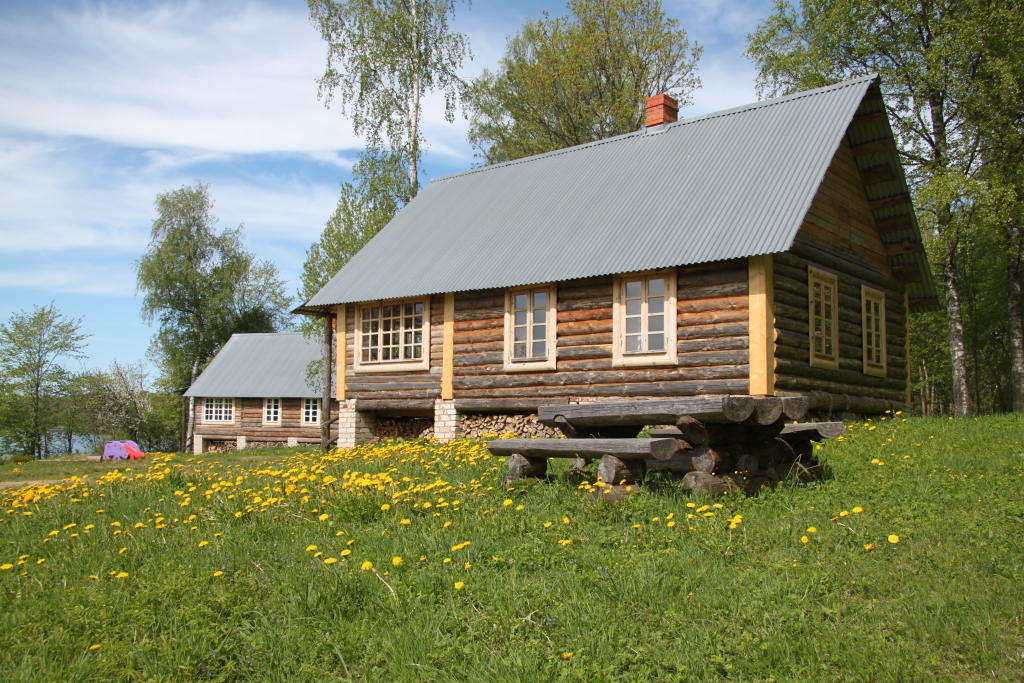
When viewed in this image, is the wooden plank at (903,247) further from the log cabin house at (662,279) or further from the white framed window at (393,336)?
the white framed window at (393,336)

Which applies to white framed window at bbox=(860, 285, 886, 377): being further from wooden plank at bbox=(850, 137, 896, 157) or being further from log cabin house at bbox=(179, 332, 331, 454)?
log cabin house at bbox=(179, 332, 331, 454)

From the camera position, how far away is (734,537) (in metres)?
6.18

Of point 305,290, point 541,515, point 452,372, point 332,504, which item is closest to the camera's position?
point 541,515

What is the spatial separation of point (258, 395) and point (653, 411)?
3133cm

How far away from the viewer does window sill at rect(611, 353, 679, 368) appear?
1459cm

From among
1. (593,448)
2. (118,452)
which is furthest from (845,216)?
(118,452)

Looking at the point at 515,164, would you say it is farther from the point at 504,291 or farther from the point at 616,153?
the point at 504,291

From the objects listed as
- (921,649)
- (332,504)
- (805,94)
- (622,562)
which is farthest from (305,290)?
(921,649)

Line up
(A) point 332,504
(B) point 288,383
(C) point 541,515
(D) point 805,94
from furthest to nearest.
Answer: (B) point 288,383
(D) point 805,94
(A) point 332,504
(C) point 541,515

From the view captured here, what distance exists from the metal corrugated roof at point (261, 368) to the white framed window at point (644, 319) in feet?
73.8

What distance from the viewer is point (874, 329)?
17500mm

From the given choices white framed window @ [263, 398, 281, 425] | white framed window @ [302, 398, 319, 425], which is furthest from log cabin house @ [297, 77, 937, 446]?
white framed window @ [263, 398, 281, 425]

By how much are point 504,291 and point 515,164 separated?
18.8 feet

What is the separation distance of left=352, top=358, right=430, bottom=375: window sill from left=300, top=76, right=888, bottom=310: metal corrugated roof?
62.4 inches
